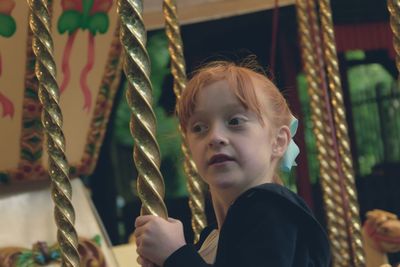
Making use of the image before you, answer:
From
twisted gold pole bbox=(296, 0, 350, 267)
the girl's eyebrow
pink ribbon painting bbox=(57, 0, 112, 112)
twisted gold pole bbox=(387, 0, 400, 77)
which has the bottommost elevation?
twisted gold pole bbox=(296, 0, 350, 267)

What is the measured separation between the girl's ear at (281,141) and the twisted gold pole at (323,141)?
3.27 ft

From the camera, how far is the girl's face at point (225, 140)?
1289 millimetres

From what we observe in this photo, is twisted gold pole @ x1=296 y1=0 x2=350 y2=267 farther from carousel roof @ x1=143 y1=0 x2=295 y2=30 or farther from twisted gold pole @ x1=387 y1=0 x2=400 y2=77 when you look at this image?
twisted gold pole @ x1=387 y1=0 x2=400 y2=77

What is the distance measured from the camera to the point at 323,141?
8.44ft

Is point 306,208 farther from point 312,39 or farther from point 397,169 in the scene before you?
point 397,169

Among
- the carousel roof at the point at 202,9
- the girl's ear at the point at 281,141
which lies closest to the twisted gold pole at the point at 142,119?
the girl's ear at the point at 281,141

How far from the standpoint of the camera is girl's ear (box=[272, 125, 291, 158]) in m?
1.42

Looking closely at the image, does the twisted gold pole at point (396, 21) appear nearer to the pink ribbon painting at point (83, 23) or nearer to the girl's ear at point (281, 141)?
the girl's ear at point (281, 141)

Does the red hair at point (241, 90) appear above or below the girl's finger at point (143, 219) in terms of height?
above

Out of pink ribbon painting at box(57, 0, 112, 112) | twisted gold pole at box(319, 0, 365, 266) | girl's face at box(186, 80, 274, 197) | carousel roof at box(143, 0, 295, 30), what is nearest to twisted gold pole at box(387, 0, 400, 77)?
girl's face at box(186, 80, 274, 197)

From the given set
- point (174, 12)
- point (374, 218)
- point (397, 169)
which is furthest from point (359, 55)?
point (174, 12)

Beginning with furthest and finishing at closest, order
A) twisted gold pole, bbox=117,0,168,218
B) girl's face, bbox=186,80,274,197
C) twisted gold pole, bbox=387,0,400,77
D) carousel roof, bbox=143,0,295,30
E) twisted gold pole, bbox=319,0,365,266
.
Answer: carousel roof, bbox=143,0,295,30, twisted gold pole, bbox=319,0,365,266, twisted gold pole, bbox=387,0,400,77, girl's face, bbox=186,80,274,197, twisted gold pole, bbox=117,0,168,218

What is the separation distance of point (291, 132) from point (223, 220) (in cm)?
19

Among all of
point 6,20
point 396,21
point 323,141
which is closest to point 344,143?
point 323,141
